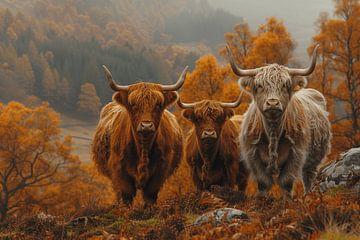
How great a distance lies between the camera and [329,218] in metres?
3.64

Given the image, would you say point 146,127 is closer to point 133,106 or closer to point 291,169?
point 133,106

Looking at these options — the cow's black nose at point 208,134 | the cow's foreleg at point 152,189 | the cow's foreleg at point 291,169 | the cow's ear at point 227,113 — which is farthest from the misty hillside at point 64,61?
the cow's foreleg at point 291,169

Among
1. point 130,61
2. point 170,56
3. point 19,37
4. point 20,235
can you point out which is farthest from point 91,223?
point 170,56

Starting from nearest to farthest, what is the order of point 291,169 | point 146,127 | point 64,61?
1. point 146,127
2. point 291,169
3. point 64,61

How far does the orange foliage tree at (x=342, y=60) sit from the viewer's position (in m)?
22.4

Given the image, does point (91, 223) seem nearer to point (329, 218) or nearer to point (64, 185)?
point (329, 218)

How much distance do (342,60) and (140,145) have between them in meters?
18.3

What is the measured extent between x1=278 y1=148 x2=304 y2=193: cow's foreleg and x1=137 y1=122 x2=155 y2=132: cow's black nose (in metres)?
2.07

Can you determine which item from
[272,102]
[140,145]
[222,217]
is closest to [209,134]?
[140,145]

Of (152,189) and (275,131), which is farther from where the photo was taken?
(152,189)

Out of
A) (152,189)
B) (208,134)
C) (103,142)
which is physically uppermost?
(208,134)

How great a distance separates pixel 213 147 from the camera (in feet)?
28.1

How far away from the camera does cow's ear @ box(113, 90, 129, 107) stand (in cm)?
725

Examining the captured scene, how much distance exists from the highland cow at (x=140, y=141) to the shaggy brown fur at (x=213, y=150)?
91 centimetres
